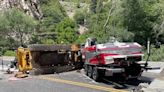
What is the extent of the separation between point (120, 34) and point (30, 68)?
1951 centimetres

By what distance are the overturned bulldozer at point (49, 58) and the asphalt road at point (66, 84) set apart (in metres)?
0.76

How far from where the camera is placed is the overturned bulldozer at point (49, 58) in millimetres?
23922

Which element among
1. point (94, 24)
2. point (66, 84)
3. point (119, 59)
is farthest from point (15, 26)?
point (119, 59)

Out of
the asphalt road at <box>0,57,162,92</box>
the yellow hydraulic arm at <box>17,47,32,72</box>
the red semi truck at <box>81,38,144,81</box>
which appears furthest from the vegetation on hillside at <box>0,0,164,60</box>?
the red semi truck at <box>81,38,144,81</box>

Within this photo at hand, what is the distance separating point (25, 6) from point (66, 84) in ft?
266

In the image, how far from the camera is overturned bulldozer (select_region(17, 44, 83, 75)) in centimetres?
2392

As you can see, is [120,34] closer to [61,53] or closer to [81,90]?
[61,53]

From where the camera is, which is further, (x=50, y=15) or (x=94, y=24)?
(x=50, y=15)

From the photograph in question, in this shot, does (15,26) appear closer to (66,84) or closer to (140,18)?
(140,18)

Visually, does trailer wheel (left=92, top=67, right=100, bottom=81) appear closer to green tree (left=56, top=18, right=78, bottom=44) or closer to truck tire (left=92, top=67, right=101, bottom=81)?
truck tire (left=92, top=67, right=101, bottom=81)

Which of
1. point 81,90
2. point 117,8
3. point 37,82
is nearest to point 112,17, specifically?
point 117,8

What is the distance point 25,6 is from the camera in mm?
98938

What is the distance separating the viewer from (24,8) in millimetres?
97938

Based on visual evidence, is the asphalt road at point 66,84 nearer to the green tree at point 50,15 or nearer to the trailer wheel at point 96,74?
the trailer wheel at point 96,74
